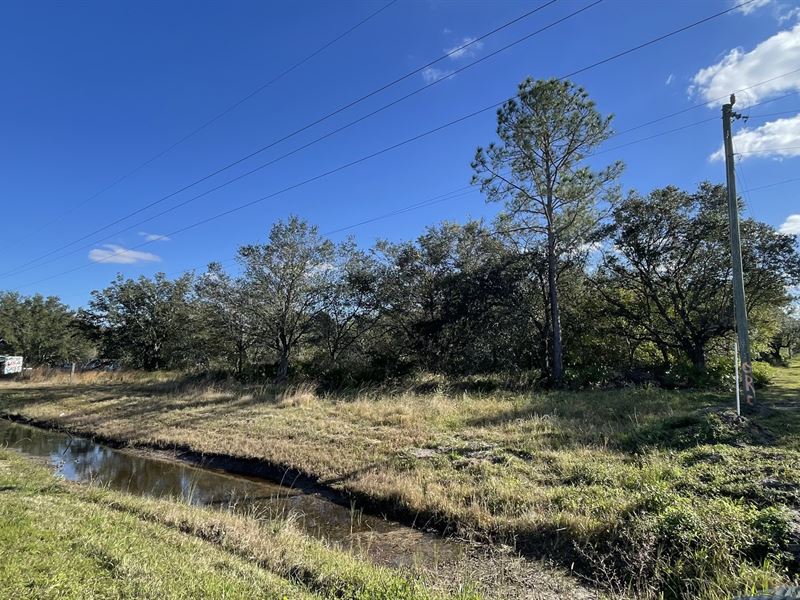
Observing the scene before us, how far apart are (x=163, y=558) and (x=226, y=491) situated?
5158 mm

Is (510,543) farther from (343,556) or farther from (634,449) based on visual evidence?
(634,449)

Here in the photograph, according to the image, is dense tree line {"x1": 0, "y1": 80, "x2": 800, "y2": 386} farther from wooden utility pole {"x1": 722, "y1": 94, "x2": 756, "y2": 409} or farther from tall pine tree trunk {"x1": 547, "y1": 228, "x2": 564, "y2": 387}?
wooden utility pole {"x1": 722, "y1": 94, "x2": 756, "y2": 409}

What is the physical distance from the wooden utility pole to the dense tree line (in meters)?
5.60

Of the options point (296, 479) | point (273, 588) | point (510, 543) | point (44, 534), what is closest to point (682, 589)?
point (510, 543)

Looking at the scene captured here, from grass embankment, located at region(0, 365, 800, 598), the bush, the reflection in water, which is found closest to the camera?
the bush

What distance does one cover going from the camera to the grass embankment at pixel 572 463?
4.88 metres

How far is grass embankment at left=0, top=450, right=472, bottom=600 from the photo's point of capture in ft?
12.1

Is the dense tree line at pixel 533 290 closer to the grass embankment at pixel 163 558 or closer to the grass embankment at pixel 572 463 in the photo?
the grass embankment at pixel 572 463

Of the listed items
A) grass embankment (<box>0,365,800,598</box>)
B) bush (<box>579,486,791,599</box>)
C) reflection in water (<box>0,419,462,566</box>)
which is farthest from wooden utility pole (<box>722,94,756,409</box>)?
reflection in water (<box>0,419,462,566</box>)

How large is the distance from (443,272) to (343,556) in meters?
16.8

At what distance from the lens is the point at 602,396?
14656 millimetres

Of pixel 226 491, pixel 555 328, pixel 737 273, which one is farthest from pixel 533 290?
pixel 226 491

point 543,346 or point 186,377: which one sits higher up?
point 543,346

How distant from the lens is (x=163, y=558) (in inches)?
173
